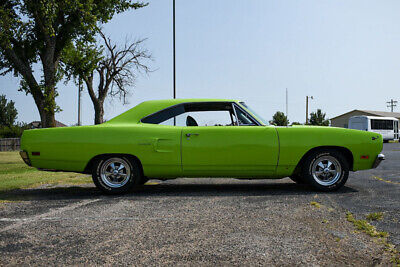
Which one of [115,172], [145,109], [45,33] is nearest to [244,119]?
[145,109]

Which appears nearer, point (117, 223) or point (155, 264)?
point (155, 264)

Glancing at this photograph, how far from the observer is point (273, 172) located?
5539 millimetres

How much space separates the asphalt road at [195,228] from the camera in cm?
276

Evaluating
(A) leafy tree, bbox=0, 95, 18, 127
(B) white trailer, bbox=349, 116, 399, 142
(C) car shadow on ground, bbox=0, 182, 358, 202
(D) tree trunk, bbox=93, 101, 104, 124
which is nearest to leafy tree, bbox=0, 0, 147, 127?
(C) car shadow on ground, bbox=0, 182, 358, 202

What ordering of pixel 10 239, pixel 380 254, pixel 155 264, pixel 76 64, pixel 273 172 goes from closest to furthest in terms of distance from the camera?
pixel 155 264, pixel 380 254, pixel 10 239, pixel 273 172, pixel 76 64

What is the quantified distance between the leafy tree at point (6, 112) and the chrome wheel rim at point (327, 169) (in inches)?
2403

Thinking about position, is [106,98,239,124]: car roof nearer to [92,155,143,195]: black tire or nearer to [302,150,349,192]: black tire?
[92,155,143,195]: black tire

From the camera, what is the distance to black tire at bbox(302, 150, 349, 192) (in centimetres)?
558

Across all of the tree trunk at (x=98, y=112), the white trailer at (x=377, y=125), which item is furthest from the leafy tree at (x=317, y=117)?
the tree trunk at (x=98, y=112)

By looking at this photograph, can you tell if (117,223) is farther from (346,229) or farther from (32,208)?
(346,229)

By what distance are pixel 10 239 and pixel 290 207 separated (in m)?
3.14

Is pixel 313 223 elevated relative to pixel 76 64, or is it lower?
lower

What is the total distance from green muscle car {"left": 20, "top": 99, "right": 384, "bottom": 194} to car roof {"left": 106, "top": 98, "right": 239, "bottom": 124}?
0.03 metres

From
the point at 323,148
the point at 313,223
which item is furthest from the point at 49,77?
the point at 313,223
